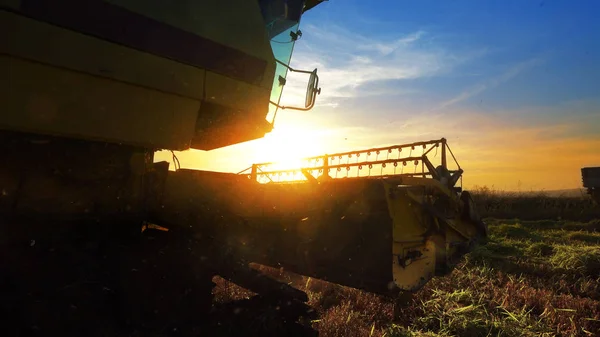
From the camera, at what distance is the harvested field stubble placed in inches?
154

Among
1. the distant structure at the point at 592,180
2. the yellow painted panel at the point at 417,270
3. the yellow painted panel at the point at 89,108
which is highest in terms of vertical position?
the distant structure at the point at 592,180

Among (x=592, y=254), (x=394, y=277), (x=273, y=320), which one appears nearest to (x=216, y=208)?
(x=273, y=320)

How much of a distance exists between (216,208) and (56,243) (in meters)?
0.97

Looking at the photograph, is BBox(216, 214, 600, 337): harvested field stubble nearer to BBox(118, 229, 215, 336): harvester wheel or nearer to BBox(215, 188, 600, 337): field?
BBox(215, 188, 600, 337): field

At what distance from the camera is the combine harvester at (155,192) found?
1.94 meters

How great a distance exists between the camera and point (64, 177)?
84.5 inches

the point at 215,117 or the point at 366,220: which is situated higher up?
the point at 215,117

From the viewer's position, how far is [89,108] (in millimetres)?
1993

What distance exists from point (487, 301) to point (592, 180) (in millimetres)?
19133

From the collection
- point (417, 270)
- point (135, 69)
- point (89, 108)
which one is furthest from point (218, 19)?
point (417, 270)

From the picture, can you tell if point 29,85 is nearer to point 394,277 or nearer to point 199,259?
point 199,259

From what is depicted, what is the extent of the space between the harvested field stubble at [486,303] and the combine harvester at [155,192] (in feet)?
4.41

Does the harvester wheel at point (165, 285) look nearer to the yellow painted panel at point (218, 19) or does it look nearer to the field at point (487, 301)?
the field at point (487, 301)

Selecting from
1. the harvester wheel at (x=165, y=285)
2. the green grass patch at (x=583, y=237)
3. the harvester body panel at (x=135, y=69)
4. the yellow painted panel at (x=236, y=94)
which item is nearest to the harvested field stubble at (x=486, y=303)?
the harvester wheel at (x=165, y=285)
